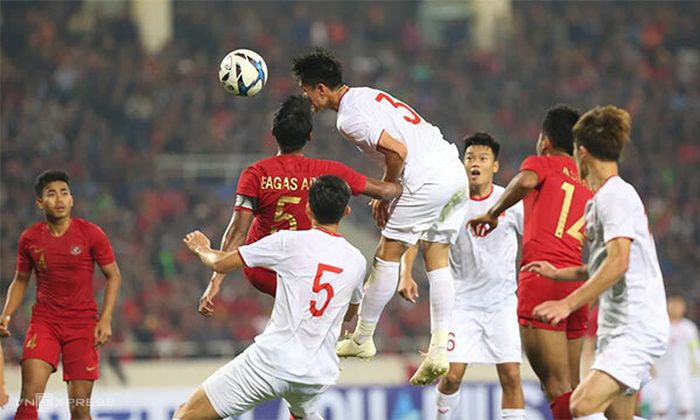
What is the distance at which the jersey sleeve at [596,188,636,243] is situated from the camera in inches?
258

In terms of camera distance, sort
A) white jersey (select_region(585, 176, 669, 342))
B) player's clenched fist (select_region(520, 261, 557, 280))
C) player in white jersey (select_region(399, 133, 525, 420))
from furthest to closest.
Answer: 1. player in white jersey (select_region(399, 133, 525, 420))
2. player's clenched fist (select_region(520, 261, 557, 280))
3. white jersey (select_region(585, 176, 669, 342))

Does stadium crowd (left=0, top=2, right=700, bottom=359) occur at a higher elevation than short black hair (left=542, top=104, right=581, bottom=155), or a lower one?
higher

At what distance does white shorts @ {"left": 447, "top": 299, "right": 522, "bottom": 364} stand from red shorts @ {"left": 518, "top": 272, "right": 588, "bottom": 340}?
403mm

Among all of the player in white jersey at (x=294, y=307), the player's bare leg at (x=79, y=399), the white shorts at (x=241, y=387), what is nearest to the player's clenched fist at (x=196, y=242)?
the player in white jersey at (x=294, y=307)

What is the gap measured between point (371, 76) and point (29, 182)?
30.1ft

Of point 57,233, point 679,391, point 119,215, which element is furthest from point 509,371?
point 119,215

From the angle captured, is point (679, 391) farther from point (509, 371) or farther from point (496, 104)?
point (496, 104)

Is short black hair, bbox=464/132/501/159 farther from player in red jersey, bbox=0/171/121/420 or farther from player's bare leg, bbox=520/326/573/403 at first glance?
player in red jersey, bbox=0/171/121/420

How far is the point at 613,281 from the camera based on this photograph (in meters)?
6.49

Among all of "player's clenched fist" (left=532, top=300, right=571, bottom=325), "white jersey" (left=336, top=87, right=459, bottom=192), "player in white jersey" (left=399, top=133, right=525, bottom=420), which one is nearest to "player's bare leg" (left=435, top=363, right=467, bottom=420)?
"player in white jersey" (left=399, top=133, right=525, bottom=420)

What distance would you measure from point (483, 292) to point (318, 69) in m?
2.43

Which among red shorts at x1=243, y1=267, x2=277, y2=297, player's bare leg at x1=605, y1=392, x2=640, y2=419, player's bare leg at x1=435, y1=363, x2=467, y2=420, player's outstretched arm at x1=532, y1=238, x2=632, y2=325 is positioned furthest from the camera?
player's bare leg at x1=435, y1=363, x2=467, y2=420

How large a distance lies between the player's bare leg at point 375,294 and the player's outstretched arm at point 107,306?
210 centimetres

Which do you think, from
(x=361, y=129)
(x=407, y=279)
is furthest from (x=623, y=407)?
(x=361, y=129)
